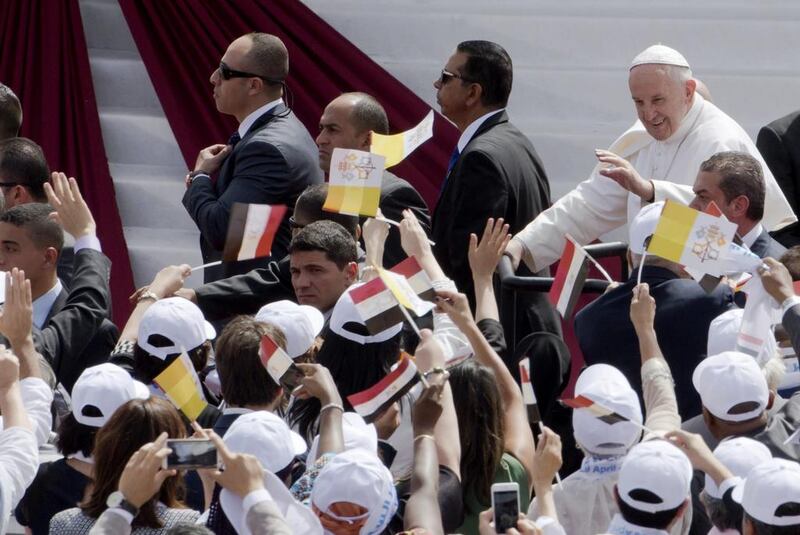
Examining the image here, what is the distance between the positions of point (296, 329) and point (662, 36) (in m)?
3.75

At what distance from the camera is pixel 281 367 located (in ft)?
13.5

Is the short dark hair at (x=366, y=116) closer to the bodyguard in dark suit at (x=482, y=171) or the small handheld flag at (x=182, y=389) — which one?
the bodyguard in dark suit at (x=482, y=171)

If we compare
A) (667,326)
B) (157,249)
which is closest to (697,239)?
(667,326)

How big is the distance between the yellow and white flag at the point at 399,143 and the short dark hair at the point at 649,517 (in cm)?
226

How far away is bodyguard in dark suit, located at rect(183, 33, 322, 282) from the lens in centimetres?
612

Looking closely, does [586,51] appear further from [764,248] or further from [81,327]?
[81,327]

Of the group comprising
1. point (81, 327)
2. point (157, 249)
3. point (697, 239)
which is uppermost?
point (697, 239)

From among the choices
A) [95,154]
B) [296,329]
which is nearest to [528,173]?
[296,329]

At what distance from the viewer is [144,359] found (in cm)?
482

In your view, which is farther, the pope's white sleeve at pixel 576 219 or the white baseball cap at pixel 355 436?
the pope's white sleeve at pixel 576 219

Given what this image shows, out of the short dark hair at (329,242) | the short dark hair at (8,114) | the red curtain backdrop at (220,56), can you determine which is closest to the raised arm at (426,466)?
the short dark hair at (329,242)

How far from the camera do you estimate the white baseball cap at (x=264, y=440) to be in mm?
3775

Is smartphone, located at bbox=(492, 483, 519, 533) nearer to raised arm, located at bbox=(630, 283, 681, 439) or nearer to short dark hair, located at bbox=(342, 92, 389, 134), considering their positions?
raised arm, located at bbox=(630, 283, 681, 439)

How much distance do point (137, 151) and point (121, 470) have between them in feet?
14.7
